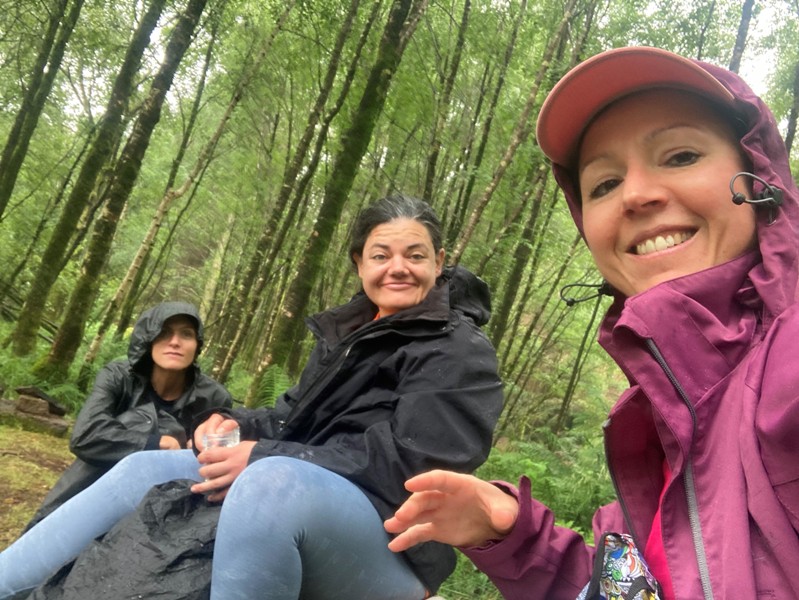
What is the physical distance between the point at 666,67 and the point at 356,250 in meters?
1.70

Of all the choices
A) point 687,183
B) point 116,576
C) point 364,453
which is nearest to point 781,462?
point 687,183

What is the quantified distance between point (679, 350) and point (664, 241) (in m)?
0.31

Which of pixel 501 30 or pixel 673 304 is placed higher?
pixel 501 30

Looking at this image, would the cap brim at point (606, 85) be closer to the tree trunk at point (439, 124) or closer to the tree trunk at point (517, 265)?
the tree trunk at point (439, 124)

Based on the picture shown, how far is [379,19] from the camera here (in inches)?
433

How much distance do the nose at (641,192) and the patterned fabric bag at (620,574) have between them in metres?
0.74

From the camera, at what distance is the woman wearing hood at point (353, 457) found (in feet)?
4.90

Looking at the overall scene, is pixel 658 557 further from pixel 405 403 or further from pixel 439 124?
pixel 439 124

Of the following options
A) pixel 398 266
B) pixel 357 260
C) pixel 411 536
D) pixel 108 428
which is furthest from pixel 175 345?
pixel 411 536

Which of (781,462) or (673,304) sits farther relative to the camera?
(673,304)

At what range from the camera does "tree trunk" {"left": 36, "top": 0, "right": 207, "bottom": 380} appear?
601 centimetres

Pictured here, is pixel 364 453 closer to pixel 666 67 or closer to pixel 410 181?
pixel 666 67

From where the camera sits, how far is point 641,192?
3.83 ft

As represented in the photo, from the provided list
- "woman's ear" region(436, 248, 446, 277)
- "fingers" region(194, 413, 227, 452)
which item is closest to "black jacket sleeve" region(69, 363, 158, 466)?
"fingers" region(194, 413, 227, 452)
